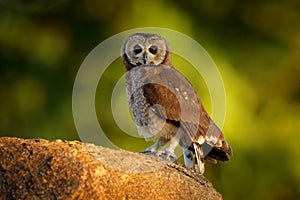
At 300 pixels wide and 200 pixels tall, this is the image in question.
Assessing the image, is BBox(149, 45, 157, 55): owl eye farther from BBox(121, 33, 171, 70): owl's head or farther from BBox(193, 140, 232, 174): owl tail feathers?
BBox(193, 140, 232, 174): owl tail feathers

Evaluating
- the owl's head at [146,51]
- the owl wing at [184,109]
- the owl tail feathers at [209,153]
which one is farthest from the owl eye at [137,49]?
the owl tail feathers at [209,153]

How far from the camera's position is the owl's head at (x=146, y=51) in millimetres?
5566

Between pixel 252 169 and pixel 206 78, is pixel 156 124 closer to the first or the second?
pixel 206 78

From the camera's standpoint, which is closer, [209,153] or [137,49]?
[209,153]

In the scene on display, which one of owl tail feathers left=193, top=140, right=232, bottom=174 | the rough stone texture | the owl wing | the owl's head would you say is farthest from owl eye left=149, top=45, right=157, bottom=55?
the rough stone texture

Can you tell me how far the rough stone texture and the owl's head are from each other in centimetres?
150

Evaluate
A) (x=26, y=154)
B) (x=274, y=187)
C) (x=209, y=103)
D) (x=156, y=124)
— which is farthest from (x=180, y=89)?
(x=274, y=187)

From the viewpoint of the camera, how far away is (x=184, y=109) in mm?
5086

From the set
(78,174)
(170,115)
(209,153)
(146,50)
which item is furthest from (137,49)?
(78,174)

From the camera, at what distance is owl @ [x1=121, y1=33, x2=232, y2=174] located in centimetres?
497

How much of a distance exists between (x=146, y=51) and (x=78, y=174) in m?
1.91

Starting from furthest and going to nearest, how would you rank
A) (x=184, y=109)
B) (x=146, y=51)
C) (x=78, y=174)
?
1. (x=146, y=51)
2. (x=184, y=109)
3. (x=78, y=174)

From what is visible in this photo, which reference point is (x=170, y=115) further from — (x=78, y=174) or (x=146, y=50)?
(x=78, y=174)

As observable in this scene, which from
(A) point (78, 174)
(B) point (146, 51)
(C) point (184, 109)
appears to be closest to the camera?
(A) point (78, 174)
